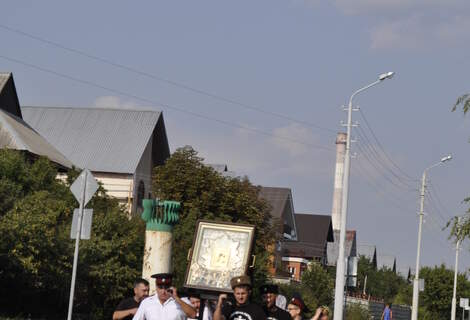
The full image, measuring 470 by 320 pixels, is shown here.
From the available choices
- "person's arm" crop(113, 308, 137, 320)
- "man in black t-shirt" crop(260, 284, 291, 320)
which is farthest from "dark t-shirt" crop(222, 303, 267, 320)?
"person's arm" crop(113, 308, 137, 320)

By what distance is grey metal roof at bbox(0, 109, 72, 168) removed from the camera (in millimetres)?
49062

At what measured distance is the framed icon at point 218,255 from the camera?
10.7 metres

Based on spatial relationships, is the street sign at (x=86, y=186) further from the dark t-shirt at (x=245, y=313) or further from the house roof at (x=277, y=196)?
the house roof at (x=277, y=196)

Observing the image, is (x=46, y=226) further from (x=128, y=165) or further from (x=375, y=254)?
(x=375, y=254)

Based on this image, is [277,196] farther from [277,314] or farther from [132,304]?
[277,314]

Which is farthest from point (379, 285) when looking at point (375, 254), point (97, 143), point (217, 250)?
point (217, 250)

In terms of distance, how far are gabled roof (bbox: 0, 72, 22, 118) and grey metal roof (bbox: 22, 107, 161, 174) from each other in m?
7.46

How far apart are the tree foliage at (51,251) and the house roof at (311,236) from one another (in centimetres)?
5964

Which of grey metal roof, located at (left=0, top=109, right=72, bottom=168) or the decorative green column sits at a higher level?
grey metal roof, located at (left=0, top=109, right=72, bottom=168)

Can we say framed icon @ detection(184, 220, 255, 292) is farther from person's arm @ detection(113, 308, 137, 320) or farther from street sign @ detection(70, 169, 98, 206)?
street sign @ detection(70, 169, 98, 206)

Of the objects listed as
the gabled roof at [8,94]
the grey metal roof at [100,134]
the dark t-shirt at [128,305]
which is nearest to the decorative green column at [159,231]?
the dark t-shirt at [128,305]

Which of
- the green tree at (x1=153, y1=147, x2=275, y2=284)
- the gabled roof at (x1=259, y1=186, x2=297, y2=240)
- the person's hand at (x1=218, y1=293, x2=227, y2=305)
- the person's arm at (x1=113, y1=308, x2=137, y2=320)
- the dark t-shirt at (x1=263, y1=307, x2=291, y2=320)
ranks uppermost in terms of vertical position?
the gabled roof at (x1=259, y1=186, x2=297, y2=240)

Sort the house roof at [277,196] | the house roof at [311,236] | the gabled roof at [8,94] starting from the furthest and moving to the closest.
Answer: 1. the house roof at [311,236]
2. the house roof at [277,196]
3. the gabled roof at [8,94]

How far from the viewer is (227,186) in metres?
54.8
